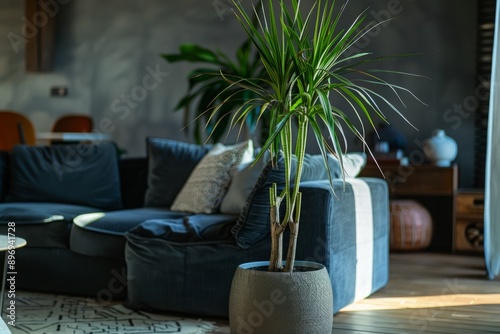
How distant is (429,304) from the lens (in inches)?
149

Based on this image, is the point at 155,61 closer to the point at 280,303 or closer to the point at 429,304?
the point at 429,304

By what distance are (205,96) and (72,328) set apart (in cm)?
276

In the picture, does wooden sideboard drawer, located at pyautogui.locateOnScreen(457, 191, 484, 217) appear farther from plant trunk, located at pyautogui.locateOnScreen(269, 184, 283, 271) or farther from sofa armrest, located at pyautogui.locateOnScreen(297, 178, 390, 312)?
plant trunk, located at pyautogui.locateOnScreen(269, 184, 283, 271)

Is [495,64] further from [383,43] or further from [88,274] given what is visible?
[88,274]

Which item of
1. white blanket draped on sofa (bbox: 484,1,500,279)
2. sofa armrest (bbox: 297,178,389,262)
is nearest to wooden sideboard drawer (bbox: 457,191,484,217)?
white blanket draped on sofa (bbox: 484,1,500,279)

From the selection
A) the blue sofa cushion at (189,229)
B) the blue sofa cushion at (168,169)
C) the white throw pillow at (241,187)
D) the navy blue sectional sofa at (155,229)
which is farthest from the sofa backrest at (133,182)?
the blue sofa cushion at (189,229)

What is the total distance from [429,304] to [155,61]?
4.25 metres

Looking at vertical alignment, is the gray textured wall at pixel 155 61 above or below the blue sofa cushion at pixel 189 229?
above

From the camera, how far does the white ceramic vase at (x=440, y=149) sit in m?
5.60

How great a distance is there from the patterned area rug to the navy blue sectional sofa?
0.08 meters

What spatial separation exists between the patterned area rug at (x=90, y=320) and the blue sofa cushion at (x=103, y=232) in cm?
26

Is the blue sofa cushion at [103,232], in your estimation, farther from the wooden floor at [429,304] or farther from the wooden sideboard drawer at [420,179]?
the wooden sideboard drawer at [420,179]

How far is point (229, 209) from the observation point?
382cm

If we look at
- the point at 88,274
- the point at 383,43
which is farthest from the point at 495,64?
the point at 88,274
